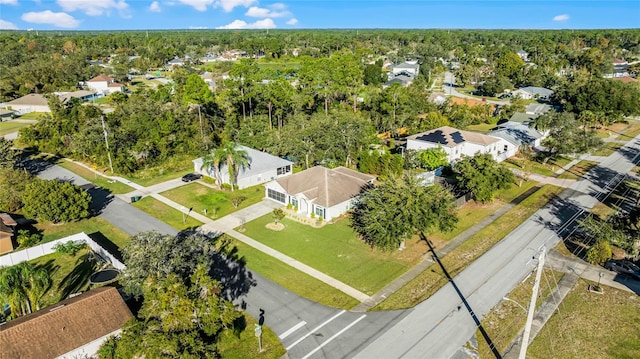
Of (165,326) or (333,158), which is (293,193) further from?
(165,326)

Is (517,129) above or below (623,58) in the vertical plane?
below

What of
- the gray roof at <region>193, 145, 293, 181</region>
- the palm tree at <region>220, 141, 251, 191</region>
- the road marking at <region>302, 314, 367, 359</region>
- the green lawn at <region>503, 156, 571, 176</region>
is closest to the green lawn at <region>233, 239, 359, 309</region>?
the road marking at <region>302, 314, 367, 359</region>

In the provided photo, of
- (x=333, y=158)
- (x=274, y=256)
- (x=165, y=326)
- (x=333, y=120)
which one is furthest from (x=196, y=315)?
(x=333, y=120)

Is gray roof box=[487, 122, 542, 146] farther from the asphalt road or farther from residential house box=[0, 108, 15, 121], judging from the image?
residential house box=[0, 108, 15, 121]

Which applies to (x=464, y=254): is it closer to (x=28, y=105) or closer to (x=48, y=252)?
(x=48, y=252)

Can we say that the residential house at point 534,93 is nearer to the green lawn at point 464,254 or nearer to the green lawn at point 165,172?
the green lawn at point 464,254
